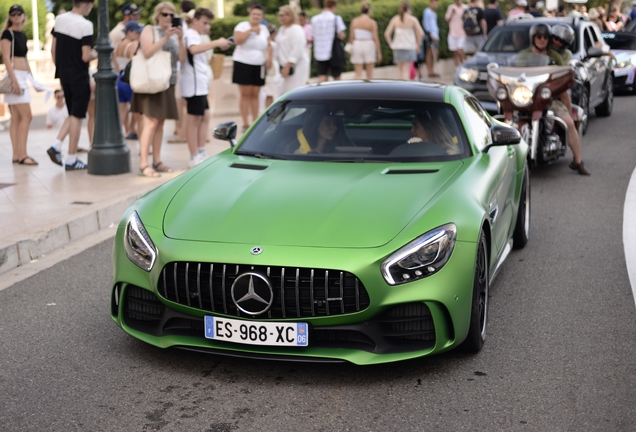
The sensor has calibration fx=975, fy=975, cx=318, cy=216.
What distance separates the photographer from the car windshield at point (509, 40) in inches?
623

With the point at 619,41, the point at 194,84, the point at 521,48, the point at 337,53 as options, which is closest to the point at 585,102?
the point at 521,48

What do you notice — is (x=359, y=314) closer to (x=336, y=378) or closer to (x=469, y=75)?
(x=336, y=378)

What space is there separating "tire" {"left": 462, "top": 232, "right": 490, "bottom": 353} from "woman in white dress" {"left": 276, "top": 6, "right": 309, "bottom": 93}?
10223 mm

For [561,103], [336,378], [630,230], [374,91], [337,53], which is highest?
[374,91]

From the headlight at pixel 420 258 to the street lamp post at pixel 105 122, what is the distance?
696 cm

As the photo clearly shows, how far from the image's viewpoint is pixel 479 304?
16.9 feet

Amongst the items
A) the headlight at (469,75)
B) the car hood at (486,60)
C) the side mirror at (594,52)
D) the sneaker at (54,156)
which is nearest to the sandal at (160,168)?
the sneaker at (54,156)

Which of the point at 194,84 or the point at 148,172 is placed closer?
the point at 148,172

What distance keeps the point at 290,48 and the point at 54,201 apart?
6718 millimetres

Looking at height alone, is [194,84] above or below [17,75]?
below

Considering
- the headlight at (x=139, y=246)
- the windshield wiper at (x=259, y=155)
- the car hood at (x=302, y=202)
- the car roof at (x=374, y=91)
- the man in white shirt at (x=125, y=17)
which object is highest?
the man in white shirt at (x=125, y=17)

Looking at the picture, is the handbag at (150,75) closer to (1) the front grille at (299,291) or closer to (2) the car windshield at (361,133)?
(2) the car windshield at (361,133)

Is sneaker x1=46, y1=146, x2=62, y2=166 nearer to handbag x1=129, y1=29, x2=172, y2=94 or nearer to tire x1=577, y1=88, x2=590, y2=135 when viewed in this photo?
handbag x1=129, y1=29, x2=172, y2=94

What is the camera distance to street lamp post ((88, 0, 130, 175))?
11.1m
